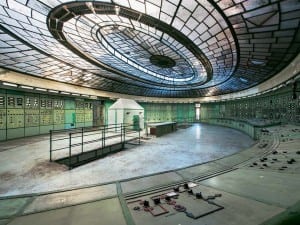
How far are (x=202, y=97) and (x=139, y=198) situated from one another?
84.0 feet

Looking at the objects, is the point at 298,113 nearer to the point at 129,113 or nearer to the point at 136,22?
the point at 136,22

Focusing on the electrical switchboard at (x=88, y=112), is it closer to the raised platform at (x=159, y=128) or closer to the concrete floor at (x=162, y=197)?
the raised platform at (x=159, y=128)

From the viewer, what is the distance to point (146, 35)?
318 inches

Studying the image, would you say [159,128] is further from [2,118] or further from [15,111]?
[2,118]

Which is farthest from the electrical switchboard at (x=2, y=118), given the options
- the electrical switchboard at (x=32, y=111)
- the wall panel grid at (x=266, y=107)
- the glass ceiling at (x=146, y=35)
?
the wall panel grid at (x=266, y=107)

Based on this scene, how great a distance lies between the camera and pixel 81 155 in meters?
6.88

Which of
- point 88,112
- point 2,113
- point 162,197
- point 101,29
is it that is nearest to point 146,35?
point 101,29

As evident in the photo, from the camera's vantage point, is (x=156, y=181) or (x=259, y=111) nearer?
(x=156, y=181)

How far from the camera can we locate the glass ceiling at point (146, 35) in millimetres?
5285

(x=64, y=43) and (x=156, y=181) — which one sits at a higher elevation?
(x=64, y=43)

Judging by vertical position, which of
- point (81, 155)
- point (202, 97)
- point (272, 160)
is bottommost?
point (81, 155)

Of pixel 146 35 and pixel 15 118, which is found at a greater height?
pixel 146 35

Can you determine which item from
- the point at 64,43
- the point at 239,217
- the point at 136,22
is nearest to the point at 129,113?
the point at 64,43

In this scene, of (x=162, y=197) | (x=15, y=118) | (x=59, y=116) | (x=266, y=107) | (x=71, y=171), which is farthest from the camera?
(x=266, y=107)
